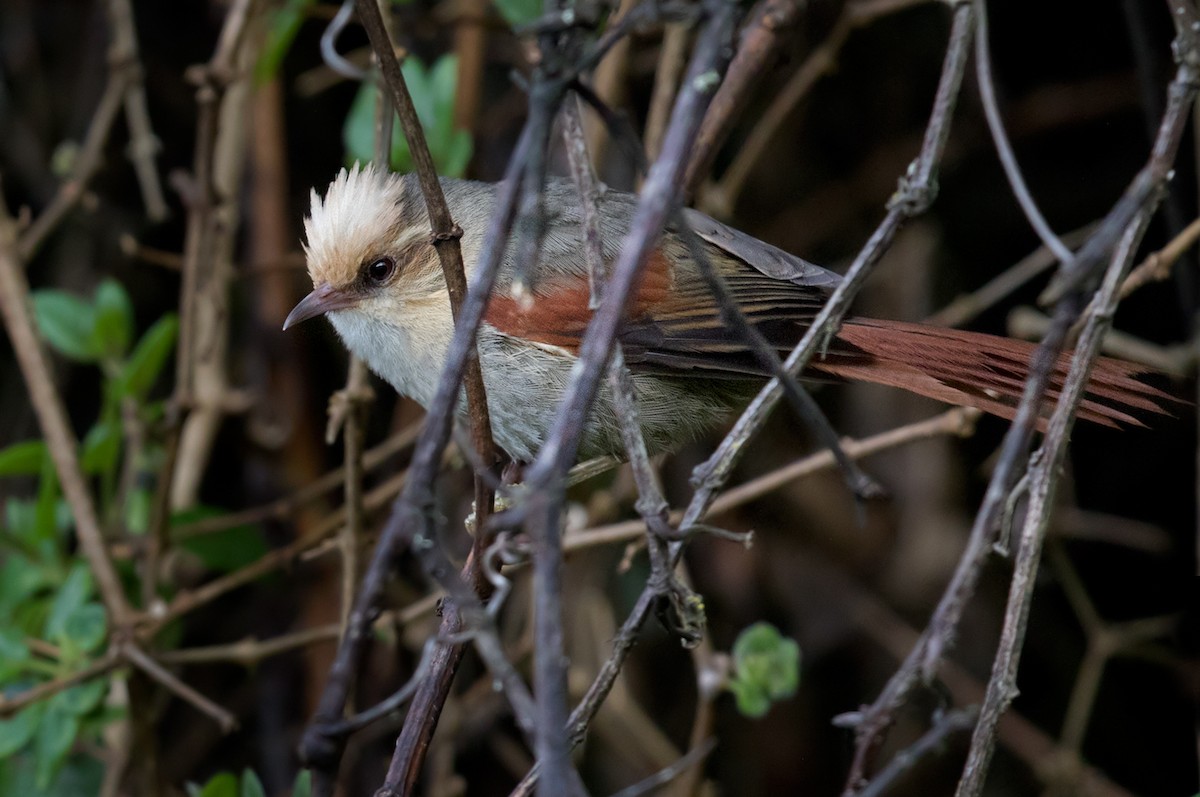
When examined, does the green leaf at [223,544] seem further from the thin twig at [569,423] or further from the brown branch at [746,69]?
the thin twig at [569,423]

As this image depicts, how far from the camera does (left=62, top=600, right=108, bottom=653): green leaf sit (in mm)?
2742

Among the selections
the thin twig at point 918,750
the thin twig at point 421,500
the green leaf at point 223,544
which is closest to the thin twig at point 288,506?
the green leaf at point 223,544

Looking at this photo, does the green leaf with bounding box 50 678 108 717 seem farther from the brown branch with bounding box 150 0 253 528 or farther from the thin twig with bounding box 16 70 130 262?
the thin twig with bounding box 16 70 130 262

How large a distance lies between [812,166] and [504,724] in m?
2.33

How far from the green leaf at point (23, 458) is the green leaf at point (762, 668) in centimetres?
180

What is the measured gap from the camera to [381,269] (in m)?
2.88

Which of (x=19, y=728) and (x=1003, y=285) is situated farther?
(x=1003, y=285)

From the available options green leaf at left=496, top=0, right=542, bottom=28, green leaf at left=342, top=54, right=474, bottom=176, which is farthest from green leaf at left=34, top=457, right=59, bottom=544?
green leaf at left=496, top=0, right=542, bottom=28

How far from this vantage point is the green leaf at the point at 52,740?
2604 millimetres

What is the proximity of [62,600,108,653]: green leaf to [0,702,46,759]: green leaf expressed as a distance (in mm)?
152

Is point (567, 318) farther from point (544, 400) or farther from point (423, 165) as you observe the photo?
point (423, 165)

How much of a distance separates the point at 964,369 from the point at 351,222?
4.60 feet

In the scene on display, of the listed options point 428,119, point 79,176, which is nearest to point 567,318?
point 428,119

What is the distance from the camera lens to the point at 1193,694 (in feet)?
13.2
